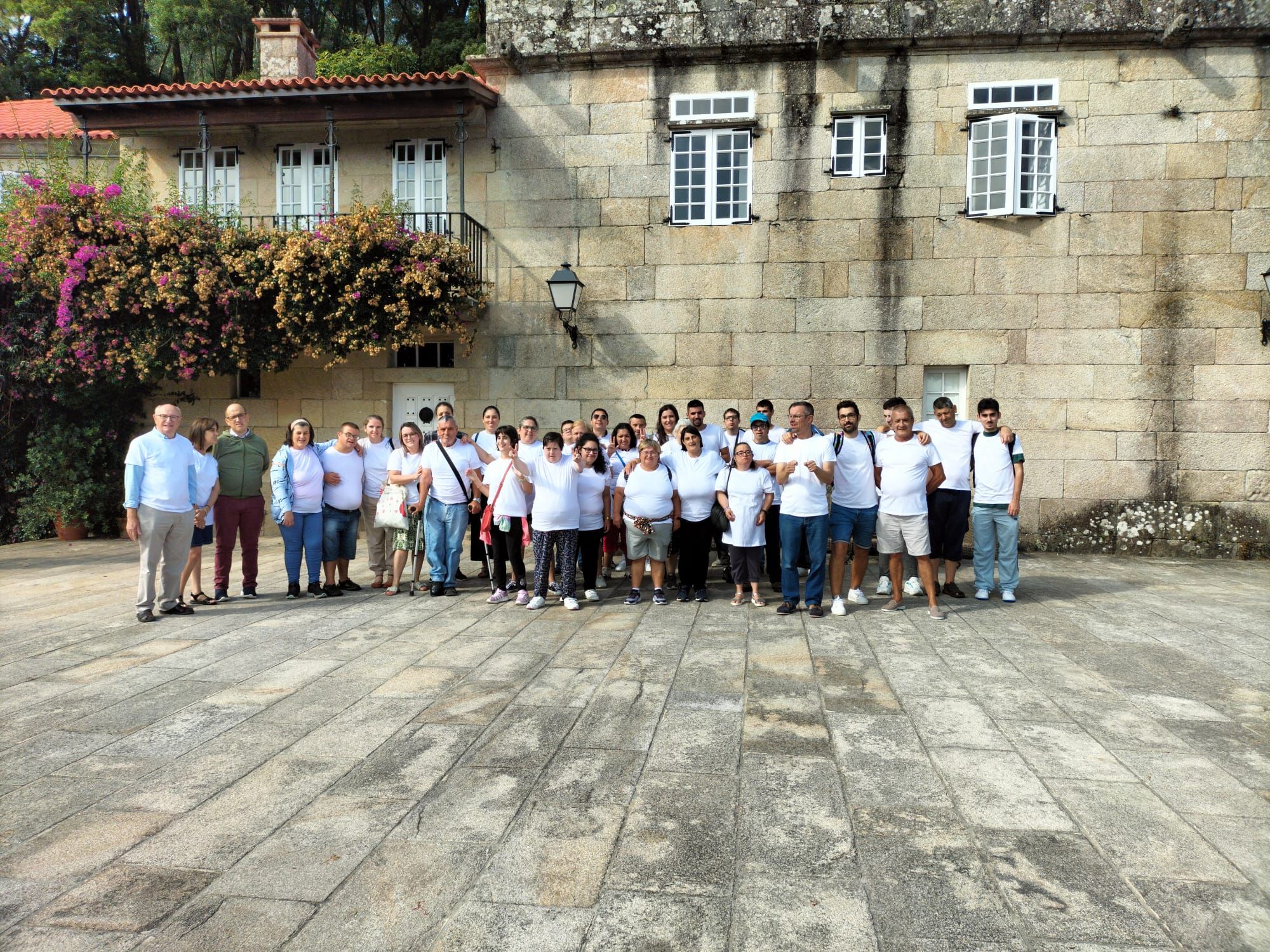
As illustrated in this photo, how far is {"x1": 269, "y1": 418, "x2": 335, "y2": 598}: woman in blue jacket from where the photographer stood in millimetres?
7785

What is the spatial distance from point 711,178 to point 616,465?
5438 mm

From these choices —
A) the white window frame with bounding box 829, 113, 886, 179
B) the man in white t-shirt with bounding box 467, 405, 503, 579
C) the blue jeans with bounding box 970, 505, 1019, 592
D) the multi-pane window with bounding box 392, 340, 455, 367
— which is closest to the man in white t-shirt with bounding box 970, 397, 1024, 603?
the blue jeans with bounding box 970, 505, 1019, 592

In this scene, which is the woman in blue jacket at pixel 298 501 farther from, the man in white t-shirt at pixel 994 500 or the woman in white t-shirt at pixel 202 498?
the man in white t-shirt at pixel 994 500

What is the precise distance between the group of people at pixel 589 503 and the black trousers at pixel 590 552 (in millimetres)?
23

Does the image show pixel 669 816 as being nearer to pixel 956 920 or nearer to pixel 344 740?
pixel 956 920

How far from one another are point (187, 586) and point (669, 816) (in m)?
6.88

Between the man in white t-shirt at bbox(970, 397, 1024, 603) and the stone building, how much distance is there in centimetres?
375

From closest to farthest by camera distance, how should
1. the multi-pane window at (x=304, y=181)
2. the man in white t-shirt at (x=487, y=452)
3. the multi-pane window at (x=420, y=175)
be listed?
the man in white t-shirt at (x=487, y=452)
the multi-pane window at (x=420, y=175)
the multi-pane window at (x=304, y=181)

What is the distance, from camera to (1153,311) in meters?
11.1

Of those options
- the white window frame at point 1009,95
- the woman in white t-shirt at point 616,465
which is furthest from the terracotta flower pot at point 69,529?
the white window frame at point 1009,95

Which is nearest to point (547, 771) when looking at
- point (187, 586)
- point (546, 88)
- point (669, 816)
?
point (669, 816)

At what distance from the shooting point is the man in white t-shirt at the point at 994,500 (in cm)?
780

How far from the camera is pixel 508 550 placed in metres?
7.84

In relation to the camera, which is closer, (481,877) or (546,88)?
(481,877)
